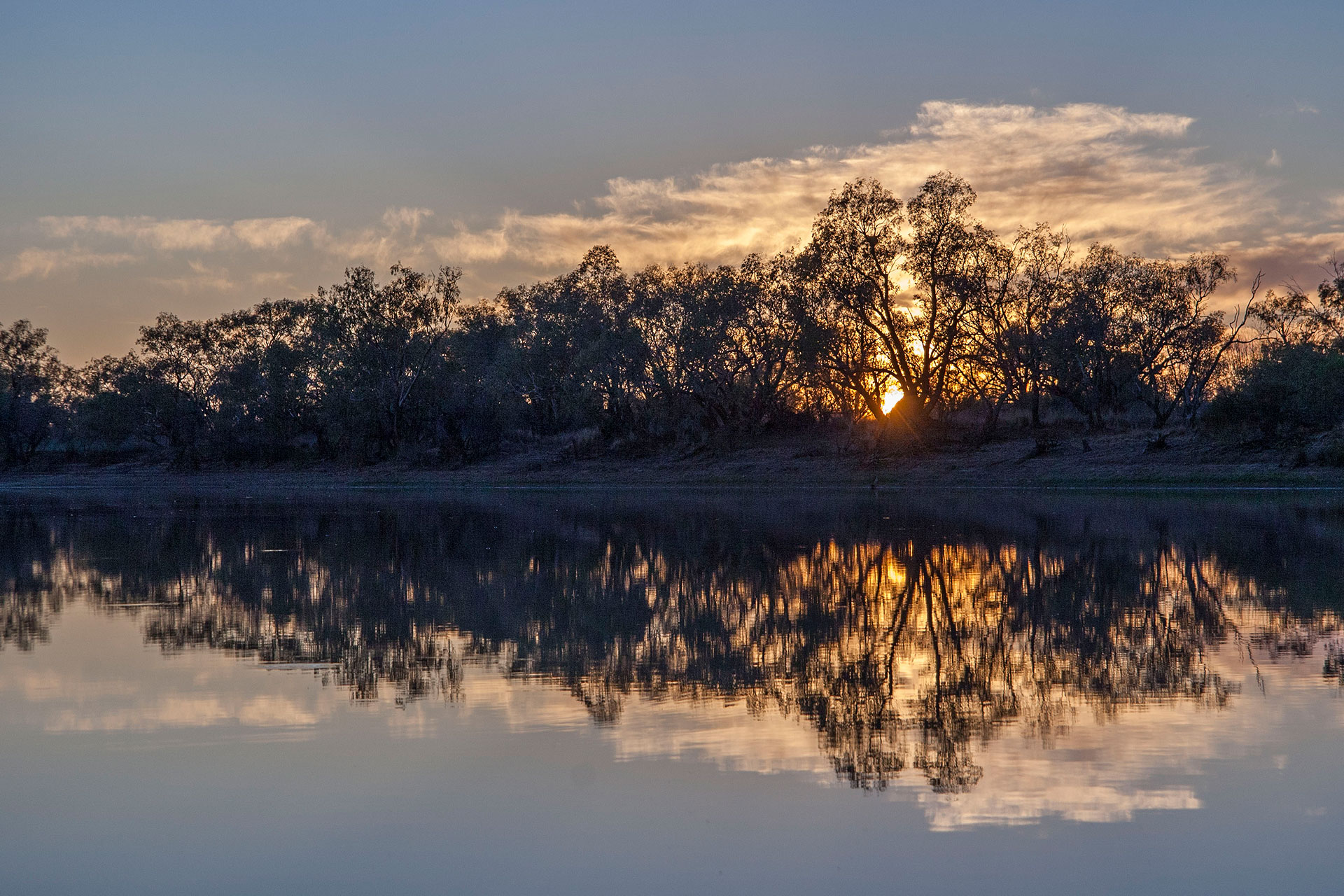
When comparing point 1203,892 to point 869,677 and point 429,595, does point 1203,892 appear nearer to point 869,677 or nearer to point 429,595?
point 869,677

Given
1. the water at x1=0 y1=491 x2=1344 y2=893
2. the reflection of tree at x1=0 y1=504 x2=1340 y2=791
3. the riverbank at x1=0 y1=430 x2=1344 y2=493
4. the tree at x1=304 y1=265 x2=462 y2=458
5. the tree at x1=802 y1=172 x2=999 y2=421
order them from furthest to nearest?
the tree at x1=304 y1=265 x2=462 y2=458 → the tree at x1=802 y1=172 x2=999 y2=421 → the riverbank at x1=0 y1=430 x2=1344 y2=493 → the reflection of tree at x1=0 y1=504 x2=1340 y2=791 → the water at x1=0 y1=491 x2=1344 y2=893

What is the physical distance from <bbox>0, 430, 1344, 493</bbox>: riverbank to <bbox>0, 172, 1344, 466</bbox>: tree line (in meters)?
2.48

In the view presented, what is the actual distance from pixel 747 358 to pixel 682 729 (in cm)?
5934

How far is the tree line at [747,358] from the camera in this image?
55.9m

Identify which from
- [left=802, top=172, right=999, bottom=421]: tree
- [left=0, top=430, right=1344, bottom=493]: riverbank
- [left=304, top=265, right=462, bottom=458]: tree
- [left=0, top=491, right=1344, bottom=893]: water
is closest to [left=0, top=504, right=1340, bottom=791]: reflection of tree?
[left=0, top=491, right=1344, bottom=893]: water

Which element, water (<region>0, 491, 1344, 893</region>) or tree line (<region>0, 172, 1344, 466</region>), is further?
tree line (<region>0, 172, 1344, 466</region>)

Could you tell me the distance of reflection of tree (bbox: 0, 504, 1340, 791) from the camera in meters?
9.32

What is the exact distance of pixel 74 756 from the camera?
320 inches

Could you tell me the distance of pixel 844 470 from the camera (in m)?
56.3

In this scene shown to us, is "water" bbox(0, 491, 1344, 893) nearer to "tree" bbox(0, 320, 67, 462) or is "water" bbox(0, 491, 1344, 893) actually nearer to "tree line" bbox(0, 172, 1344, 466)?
"tree line" bbox(0, 172, 1344, 466)

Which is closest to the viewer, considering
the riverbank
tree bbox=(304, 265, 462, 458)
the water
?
the water

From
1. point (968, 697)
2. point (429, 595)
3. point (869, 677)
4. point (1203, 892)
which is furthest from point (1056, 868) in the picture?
point (429, 595)

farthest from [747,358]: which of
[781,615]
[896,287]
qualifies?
[781,615]

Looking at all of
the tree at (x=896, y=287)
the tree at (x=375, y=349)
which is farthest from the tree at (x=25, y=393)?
the tree at (x=896, y=287)
